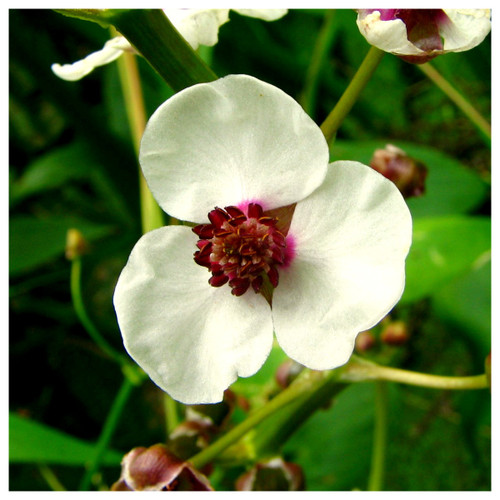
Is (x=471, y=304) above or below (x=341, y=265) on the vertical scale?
below

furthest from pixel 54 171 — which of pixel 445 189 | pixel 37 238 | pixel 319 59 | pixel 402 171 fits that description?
pixel 402 171

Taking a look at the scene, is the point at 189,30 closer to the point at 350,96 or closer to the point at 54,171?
the point at 350,96

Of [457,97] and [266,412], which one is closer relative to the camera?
[266,412]

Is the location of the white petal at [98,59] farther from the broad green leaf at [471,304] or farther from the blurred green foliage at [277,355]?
the broad green leaf at [471,304]

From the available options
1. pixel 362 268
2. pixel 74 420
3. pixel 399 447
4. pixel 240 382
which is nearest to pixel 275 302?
pixel 362 268

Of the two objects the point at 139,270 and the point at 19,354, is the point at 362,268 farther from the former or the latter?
the point at 19,354

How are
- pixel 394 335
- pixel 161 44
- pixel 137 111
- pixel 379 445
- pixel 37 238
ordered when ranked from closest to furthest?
pixel 161 44, pixel 379 445, pixel 394 335, pixel 137 111, pixel 37 238
